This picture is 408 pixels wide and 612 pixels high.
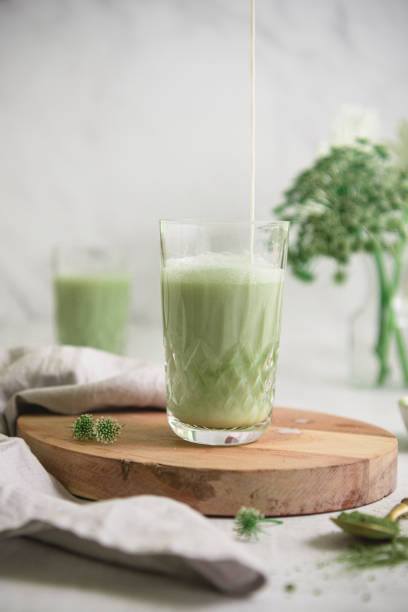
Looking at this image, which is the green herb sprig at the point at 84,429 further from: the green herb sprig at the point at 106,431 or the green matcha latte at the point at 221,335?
the green matcha latte at the point at 221,335

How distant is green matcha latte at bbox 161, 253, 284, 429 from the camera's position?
3.40 feet

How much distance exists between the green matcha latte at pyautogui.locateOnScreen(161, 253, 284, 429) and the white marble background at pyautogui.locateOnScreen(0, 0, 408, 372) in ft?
4.67

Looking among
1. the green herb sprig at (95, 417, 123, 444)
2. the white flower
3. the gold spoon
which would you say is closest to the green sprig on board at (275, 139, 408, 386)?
the white flower

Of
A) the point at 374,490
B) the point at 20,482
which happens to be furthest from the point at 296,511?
the point at 20,482

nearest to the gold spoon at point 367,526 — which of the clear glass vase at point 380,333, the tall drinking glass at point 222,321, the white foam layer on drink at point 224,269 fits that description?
the tall drinking glass at point 222,321

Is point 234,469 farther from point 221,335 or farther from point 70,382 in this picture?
point 70,382

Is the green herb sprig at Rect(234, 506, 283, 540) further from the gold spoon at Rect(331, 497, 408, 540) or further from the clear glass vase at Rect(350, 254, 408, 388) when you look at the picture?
the clear glass vase at Rect(350, 254, 408, 388)

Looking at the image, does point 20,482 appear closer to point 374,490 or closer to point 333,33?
point 374,490

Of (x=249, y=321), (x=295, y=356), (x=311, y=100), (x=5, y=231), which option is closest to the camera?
(x=249, y=321)

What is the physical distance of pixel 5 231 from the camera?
8.96 feet

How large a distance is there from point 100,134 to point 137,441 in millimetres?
1808

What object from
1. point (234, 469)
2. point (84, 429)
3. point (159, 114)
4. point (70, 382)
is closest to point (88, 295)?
point (70, 382)

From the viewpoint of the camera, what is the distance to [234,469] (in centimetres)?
93

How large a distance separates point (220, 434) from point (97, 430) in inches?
7.4
